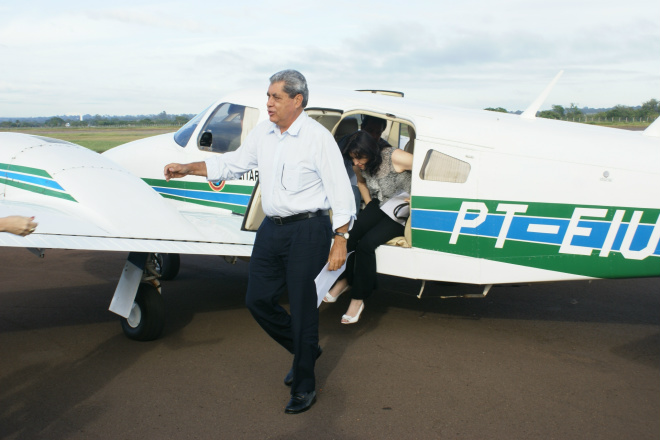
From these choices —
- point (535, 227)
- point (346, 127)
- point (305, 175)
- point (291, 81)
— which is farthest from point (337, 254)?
point (346, 127)

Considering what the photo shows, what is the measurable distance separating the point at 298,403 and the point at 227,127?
3.61 metres

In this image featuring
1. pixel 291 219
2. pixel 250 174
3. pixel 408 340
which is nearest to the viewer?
pixel 291 219

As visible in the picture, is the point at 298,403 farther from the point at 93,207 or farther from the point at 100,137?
the point at 100,137

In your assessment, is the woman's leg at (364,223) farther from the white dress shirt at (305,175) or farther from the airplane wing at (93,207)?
the white dress shirt at (305,175)

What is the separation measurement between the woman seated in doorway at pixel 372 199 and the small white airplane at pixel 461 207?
0.46ft

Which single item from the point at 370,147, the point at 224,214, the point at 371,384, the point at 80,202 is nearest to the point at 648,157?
the point at 370,147

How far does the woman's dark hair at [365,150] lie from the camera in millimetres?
5312

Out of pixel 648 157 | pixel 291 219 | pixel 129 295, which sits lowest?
pixel 129 295

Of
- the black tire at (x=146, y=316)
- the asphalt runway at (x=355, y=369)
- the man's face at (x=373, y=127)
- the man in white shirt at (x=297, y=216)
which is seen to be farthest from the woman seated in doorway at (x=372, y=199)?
the black tire at (x=146, y=316)

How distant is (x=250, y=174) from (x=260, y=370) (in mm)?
2296

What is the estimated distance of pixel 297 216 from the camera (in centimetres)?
391

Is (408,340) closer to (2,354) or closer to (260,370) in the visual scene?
(260,370)

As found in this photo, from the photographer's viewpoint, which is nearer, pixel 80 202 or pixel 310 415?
pixel 310 415

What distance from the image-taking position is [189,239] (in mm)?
5352
